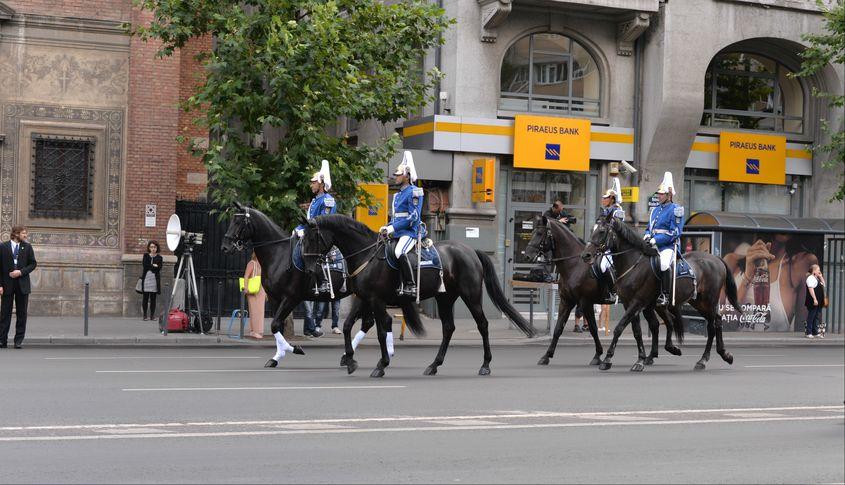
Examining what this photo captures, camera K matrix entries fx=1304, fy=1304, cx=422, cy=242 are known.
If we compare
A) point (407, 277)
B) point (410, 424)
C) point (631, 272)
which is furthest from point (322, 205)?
point (410, 424)

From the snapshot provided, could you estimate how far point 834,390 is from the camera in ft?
49.1

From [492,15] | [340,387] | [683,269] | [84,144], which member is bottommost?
[340,387]

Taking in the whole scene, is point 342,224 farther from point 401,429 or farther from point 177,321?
point 177,321

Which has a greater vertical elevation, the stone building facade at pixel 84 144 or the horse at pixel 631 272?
the stone building facade at pixel 84 144

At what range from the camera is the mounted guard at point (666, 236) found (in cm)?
1877

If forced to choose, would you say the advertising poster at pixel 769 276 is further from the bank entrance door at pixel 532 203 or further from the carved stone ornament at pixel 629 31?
the carved stone ornament at pixel 629 31

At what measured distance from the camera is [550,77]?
33.4 meters

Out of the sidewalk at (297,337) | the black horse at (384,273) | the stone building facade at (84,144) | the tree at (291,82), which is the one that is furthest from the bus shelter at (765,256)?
the black horse at (384,273)

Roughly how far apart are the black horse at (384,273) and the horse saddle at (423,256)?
2.8 inches

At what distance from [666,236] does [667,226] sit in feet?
0.55

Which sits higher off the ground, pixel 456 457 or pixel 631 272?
pixel 631 272

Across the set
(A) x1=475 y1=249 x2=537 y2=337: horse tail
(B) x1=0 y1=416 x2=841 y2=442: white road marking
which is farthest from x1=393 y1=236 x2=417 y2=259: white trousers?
(B) x1=0 y1=416 x2=841 y2=442: white road marking

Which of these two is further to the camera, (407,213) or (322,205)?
(322,205)

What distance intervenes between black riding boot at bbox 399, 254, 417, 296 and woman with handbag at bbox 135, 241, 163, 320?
12.7 metres
